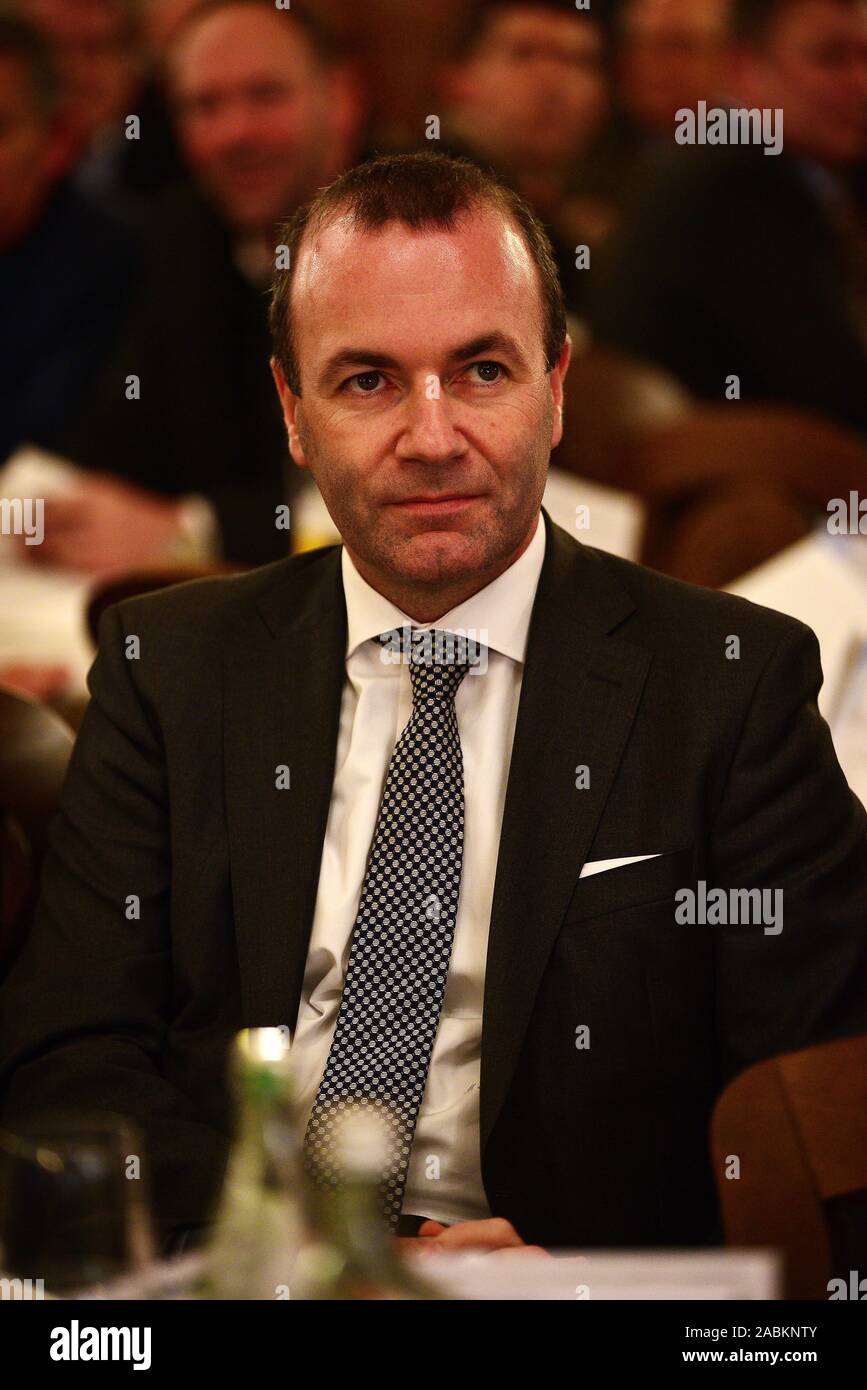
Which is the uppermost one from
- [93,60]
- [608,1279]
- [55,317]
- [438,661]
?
[93,60]

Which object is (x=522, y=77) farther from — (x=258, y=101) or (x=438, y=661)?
(x=438, y=661)

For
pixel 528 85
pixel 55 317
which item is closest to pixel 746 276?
pixel 528 85

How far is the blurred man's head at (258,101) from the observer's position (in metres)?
4.30

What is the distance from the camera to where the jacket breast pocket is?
65.3 inches

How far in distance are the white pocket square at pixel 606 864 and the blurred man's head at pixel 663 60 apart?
4.60m

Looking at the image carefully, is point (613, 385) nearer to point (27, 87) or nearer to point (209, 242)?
point (209, 242)

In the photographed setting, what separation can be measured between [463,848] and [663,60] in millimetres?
4757

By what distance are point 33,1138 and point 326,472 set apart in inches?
31.7

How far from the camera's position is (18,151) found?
4668mm

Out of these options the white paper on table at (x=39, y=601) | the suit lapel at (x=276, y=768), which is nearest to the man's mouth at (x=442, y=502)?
the suit lapel at (x=276, y=768)

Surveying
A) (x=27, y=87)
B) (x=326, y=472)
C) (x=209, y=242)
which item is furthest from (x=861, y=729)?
(x=27, y=87)

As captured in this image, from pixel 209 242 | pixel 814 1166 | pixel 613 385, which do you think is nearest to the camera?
pixel 814 1166

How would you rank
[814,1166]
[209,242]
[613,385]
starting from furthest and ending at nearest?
[209,242], [613,385], [814,1166]

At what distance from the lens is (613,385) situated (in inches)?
145
